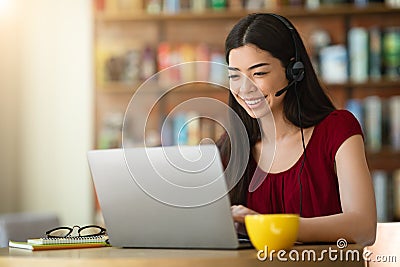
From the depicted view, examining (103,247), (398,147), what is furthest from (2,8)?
(103,247)

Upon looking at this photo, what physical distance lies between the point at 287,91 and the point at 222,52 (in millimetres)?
2176

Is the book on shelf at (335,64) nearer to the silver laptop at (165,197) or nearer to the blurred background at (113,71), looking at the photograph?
the blurred background at (113,71)

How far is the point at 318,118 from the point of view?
187 centimetres

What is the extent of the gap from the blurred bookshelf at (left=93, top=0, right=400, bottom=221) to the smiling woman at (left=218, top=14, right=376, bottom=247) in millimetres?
1942

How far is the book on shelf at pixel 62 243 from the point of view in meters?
1.46

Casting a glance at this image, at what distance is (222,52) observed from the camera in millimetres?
4039

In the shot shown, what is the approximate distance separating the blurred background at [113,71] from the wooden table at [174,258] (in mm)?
2604

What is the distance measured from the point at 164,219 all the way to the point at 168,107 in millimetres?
2722

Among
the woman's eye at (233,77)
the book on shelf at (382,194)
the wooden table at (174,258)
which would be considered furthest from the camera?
the book on shelf at (382,194)

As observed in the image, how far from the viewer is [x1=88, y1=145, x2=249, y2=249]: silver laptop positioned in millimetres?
1319

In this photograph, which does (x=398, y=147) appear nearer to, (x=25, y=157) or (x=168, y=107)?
(x=168, y=107)

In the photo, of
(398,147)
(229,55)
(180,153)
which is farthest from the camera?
(398,147)

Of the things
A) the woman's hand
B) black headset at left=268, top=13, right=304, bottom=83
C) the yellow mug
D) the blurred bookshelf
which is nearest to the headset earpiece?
black headset at left=268, top=13, right=304, bottom=83

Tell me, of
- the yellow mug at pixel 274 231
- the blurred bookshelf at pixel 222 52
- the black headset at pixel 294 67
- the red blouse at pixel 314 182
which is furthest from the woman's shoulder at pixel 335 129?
the blurred bookshelf at pixel 222 52
